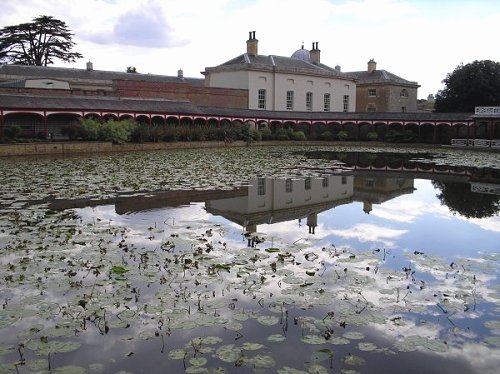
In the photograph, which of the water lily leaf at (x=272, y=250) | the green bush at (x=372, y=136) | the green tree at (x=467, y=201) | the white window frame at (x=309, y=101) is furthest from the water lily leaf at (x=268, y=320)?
the white window frame at (x=309, y=101)

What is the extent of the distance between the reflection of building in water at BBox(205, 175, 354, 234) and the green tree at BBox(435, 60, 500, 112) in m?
39.1

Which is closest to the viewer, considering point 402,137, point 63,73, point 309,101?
point 402,137

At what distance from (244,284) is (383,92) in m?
54.2

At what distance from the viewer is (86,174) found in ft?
56.1

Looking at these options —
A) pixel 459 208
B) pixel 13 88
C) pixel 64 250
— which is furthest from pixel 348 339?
pixel 13 88

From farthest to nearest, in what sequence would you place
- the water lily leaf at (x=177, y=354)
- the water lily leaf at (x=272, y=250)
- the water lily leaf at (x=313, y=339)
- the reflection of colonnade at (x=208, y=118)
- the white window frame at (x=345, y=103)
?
1. the white window frame at (x=345, y=103)
2. the reflection of colonnade at (x=208, y=118)
3. the water lily leaf at (x=272, y=250)
4. the water lily leaf at (x=313, y=339)
5. the water lily leaf at (x=177, y=354)

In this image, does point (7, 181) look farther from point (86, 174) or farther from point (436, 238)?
point (436, 238)

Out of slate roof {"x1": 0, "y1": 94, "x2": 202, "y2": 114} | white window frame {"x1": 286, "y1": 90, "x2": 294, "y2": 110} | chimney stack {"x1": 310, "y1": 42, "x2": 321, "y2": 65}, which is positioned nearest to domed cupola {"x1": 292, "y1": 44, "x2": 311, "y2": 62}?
chimney stack {"x1": 310, "y1": 42, "x2": 321, "y2": 65}

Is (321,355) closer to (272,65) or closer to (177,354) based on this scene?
(177,354)

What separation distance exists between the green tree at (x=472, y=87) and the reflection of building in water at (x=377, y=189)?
121ft

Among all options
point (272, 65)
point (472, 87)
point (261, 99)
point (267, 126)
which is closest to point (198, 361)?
point (267, 126)

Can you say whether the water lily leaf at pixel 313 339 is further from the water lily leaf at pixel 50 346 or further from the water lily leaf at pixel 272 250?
the water lily leaf at pixel 272 250

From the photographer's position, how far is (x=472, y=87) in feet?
164

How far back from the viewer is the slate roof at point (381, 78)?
57009 mm
